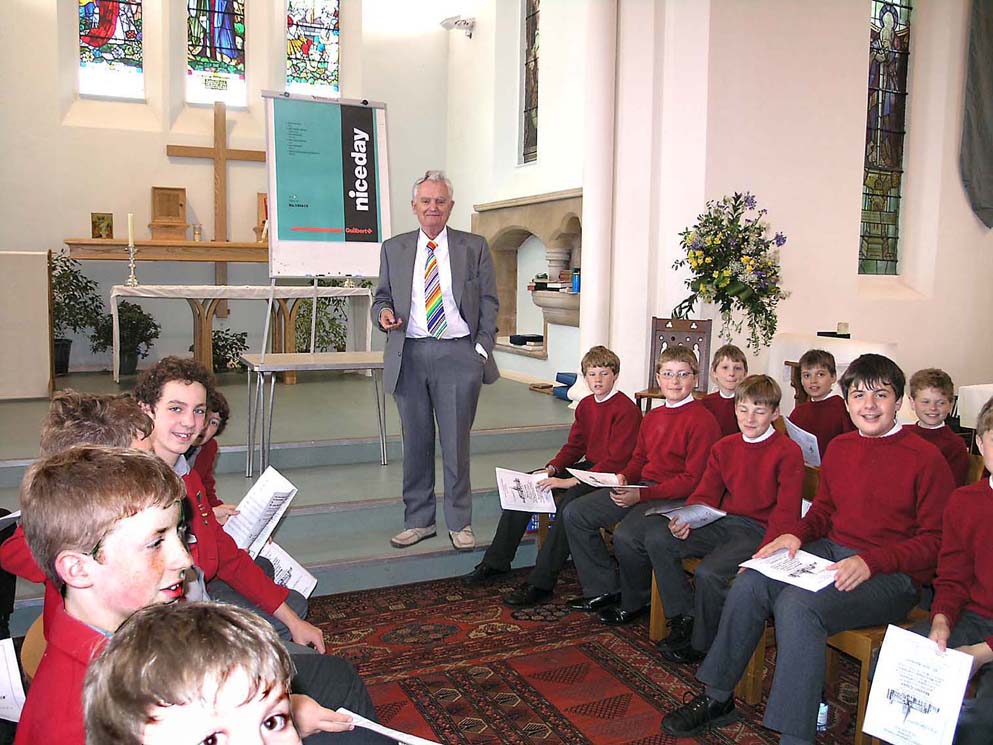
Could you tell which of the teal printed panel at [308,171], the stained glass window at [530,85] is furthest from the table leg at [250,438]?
the stained glass window at [530,85]

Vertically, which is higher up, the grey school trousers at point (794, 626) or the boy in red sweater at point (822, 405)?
the boy in red sweater at point (822, 405)

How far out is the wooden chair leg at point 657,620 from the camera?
3.32 meters

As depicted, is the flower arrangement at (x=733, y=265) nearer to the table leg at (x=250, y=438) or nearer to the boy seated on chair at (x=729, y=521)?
the boy seated on chair at (x=729, y=521)

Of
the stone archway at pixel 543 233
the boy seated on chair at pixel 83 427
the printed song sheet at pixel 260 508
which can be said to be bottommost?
the printed song sheet at pixel 260 508

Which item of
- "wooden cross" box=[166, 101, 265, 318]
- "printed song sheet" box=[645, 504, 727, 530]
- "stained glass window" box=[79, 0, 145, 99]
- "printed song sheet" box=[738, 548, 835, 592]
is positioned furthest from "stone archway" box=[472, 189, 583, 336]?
"printed song sheet" box=[738, 548, 835, 592]

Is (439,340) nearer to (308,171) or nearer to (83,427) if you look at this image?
(308,171)

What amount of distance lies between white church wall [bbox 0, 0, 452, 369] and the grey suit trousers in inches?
217

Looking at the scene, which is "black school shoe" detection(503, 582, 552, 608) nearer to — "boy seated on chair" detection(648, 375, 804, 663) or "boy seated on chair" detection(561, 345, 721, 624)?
"boy seated on chair" detection(561, 345, 721, 624)

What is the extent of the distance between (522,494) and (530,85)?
563 cm

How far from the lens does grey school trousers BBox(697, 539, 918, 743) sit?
241cm

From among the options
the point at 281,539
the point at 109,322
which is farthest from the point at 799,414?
the point at 109,322

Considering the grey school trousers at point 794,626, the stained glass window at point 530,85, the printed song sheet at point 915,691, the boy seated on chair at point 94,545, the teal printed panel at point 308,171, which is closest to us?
the boy seated on chair at point 94,545

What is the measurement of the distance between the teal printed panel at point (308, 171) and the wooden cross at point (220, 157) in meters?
3.99

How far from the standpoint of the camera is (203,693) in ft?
2.85
